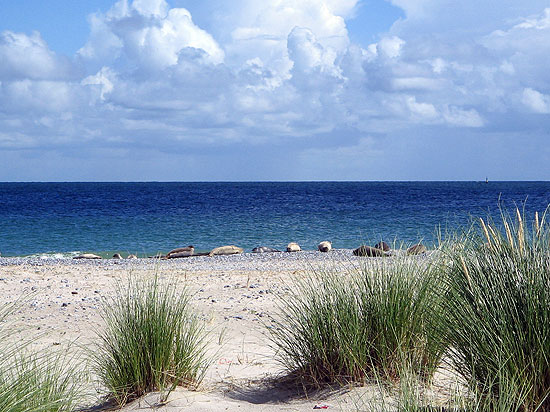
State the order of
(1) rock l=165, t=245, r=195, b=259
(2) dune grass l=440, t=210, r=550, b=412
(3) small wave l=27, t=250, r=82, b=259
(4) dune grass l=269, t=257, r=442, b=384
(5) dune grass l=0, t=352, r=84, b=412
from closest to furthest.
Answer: (5) dune grass l=0, t=352, r=84, b=412 < (2) dune grass l=440, t=210, r=550, b=412 < (4) dune grass l=269, t=257, r=442, b=384 < (1) rock l=165, t=245, r=195, b=259 < (3) small wave l=27, t=250, r=82, b=259

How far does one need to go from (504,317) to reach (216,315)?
5.39 meters

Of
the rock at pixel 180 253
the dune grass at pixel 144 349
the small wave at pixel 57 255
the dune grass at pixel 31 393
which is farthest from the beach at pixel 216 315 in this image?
the small wave at pixel 57 255

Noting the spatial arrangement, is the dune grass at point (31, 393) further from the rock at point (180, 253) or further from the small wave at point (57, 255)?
the small wave at point (57, 255)

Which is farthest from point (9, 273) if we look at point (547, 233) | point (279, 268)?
point (547, 233)

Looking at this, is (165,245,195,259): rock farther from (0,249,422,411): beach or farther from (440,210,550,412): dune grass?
(440,210,550,412): dune grass

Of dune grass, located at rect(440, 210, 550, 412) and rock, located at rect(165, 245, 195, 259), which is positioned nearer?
dune grass, located at rect(440, 210, 550, 412)

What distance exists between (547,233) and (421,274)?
41.0 inches

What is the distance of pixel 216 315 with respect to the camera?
8.45 m

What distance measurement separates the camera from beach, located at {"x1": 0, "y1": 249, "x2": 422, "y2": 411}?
4570 mm

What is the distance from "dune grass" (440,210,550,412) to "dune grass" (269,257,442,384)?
1.69 feet

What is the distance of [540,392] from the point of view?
11.6 ft

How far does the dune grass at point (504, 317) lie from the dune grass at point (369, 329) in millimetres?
514

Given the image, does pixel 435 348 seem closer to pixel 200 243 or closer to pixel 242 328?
pixel 242 328

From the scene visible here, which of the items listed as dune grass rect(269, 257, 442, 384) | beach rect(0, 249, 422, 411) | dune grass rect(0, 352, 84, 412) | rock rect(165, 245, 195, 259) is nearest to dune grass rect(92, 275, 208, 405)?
beach rect(0, 249, 422, 411)
